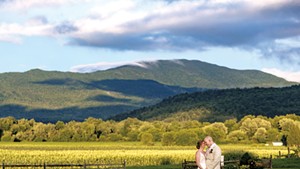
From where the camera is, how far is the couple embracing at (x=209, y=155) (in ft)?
82.2

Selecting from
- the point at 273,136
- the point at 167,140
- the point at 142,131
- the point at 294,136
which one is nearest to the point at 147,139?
the point at 167,140

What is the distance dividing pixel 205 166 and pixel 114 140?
132m

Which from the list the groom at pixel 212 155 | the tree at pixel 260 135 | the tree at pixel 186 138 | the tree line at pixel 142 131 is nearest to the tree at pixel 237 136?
the tree line at pixel 142 131

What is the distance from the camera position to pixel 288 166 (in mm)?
58125

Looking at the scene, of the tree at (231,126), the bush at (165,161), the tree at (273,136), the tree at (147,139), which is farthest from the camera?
the tree at (231,126)

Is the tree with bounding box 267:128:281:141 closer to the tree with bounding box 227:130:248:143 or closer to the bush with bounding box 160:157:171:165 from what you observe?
the tree with bounding box 227:130:248:143

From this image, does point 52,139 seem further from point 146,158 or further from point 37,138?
point 146,158

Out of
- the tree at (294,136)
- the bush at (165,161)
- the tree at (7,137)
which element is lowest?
the bush at (165,161)

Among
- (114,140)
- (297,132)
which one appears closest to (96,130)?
(114,140)

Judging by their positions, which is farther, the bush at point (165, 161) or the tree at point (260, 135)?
the tree at point (260, 135)

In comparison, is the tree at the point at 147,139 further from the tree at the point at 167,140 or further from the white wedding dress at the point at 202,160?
the white wedding dress at the point at 202,160

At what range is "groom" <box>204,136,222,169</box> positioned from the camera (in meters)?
25.0

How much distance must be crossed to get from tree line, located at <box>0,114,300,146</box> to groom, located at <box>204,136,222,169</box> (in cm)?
11274

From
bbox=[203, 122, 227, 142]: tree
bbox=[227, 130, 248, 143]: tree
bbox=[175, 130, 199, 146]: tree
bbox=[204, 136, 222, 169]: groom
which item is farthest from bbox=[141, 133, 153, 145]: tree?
bbox=[204, 136, 222, 169]: groom
